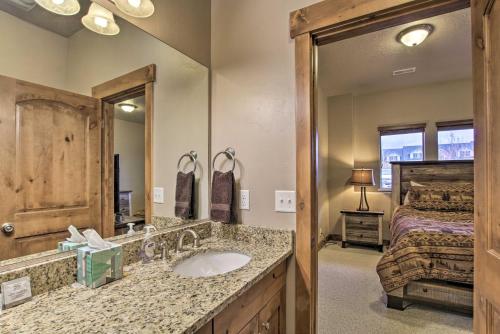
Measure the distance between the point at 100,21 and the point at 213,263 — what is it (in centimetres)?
131

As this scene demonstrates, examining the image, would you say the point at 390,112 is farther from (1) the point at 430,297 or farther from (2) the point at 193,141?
(2) the point at 193,141

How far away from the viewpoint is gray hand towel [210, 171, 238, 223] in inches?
61.8

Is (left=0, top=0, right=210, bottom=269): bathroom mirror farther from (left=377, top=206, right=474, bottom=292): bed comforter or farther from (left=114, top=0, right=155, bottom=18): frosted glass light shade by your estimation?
(left=377, top=206, right=474, bottom=292): bed comforter

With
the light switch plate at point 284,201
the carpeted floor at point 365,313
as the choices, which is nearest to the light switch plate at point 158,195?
the light switch plate at point 284,201

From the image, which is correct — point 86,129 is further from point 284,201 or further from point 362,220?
point 362,220

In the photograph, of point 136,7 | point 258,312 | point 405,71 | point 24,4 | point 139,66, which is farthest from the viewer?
point 405,71

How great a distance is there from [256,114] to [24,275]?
1265mm

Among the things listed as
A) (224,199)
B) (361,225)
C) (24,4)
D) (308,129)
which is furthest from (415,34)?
(24,4)

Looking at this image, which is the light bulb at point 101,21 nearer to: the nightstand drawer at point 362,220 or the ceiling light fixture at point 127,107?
the ceiling light fixture at point 127,107

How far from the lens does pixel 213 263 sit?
→ 4.71 ft

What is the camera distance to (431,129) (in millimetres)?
4281

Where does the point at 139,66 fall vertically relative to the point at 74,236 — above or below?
above

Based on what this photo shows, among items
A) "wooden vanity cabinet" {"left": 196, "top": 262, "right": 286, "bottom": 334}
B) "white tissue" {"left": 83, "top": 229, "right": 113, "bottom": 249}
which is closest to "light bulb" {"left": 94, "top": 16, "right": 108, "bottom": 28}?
"white tissue" {"left": 83, "top": 229, "right": 113, "bottom": 249}

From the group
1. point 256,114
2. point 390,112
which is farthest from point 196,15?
point 390,112
